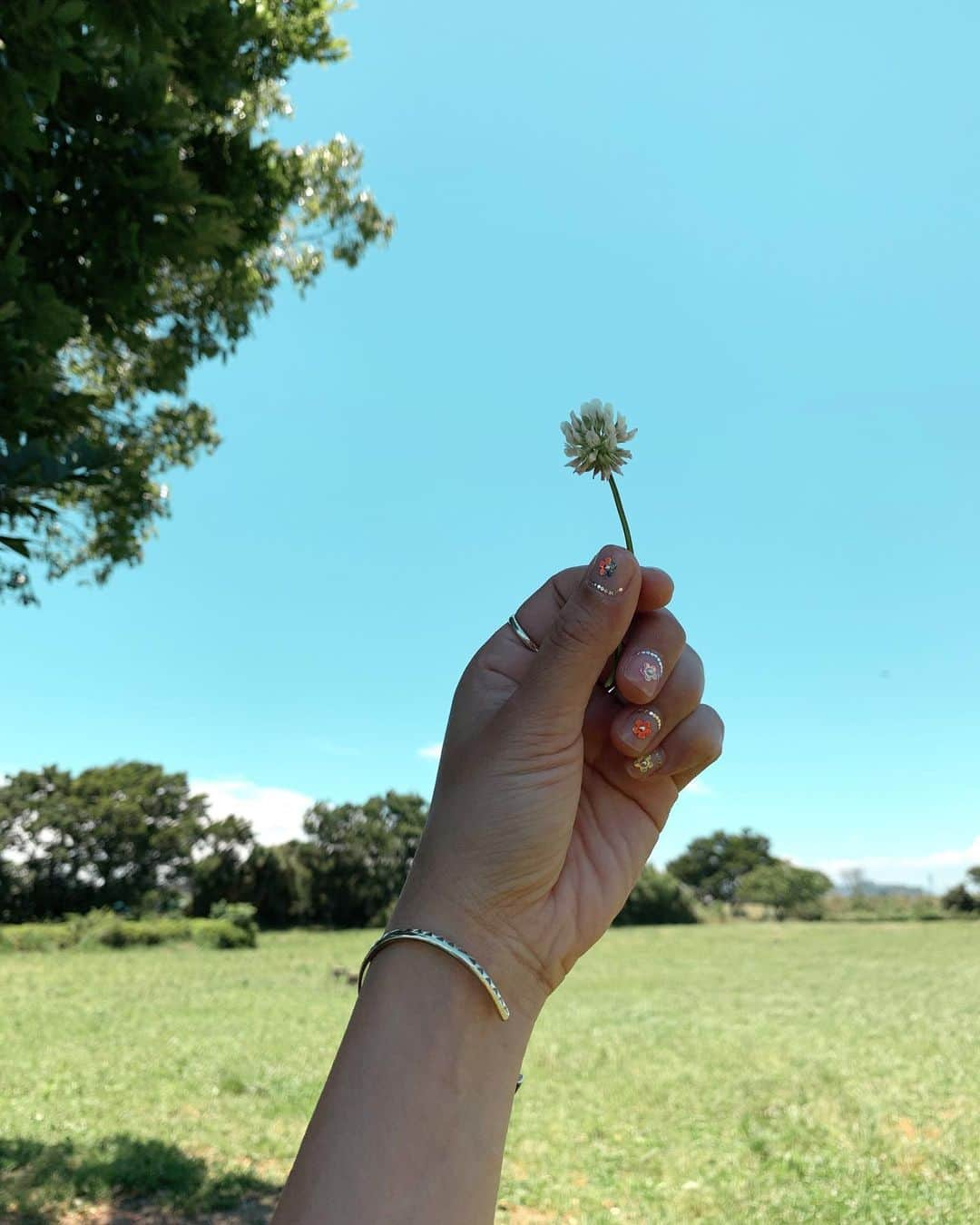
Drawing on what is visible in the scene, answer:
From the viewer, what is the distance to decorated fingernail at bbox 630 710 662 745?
1.53 m

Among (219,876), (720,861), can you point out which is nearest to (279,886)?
(219,876)

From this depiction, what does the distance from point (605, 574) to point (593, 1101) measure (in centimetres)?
822

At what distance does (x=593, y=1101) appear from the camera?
8172 millimetres

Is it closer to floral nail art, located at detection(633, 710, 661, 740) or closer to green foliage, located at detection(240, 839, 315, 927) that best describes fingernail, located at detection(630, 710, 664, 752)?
floral nail art, located at detection(633, 710, 661, 740)

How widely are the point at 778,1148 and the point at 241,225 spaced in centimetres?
777

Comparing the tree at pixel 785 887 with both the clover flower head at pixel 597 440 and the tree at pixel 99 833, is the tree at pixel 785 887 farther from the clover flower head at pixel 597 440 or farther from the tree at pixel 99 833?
the clover flower head at pixel 597 440

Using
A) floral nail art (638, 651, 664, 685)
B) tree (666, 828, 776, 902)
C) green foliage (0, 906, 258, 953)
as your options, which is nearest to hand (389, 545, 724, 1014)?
floral nail art (638, 651, 664, 685)

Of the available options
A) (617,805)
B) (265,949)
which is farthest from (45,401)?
(265,949)

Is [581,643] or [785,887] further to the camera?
[785,887]

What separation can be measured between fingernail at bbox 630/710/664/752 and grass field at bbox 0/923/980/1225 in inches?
207

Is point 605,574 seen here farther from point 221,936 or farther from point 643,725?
point 221,936

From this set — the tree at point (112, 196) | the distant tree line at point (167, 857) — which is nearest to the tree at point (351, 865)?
the distant tree line at point (167, 857)

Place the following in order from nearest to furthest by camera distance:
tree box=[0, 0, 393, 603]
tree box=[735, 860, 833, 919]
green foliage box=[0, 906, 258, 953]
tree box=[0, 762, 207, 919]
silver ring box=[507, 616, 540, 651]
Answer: silver ring box=[507, 616, 540, 651] < tree box=[0, 0, 393, 603] < green foliage box=[0, 906, 258, 953] < tree box=[0, 762, 207, 919] < tree box=[735, 860, 833, 919]

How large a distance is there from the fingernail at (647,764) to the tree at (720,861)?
226 feet
